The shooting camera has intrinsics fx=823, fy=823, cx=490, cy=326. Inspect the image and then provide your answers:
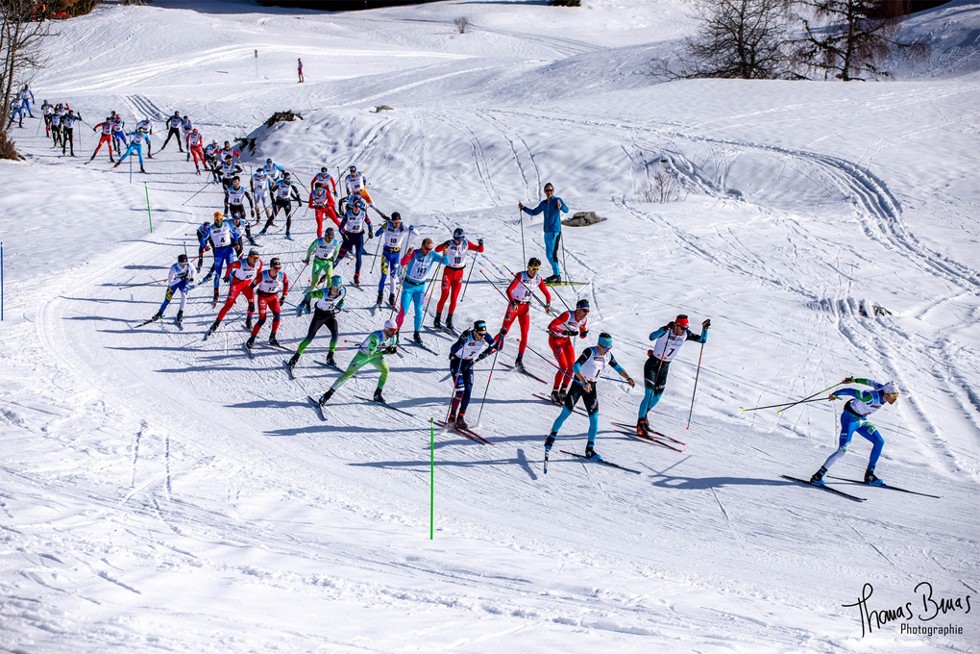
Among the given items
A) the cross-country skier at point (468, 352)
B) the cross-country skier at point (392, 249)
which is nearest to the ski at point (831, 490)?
the cross-country skier at point (468, 352)

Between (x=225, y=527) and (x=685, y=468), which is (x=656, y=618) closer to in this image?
(x=685, y=468)

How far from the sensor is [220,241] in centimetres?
1642

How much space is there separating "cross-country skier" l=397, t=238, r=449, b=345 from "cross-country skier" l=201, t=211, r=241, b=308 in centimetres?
426

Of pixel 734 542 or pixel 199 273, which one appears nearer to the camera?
pixel 734 542

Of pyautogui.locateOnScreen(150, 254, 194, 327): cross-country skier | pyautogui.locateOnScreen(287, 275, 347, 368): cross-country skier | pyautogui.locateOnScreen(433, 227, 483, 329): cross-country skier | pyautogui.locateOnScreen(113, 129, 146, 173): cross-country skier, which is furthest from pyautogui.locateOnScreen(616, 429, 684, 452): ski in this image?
pyautogui.locateOnScreen(113, 129, 146, 173): cross-country skier

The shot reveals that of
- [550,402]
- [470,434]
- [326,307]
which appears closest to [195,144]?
[326,307]

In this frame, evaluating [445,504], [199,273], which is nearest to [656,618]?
[445,504]

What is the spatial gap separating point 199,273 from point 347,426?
7.71m

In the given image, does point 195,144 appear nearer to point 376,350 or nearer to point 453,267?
point 453,267

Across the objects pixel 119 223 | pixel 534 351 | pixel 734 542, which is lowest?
pixel 734 542

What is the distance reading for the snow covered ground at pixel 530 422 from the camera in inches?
320

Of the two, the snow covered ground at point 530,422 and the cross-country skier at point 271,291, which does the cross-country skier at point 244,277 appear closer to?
the cross-country skier at point 271,291

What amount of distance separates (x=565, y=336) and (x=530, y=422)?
1.44 meters

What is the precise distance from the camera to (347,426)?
1224 centimetres
